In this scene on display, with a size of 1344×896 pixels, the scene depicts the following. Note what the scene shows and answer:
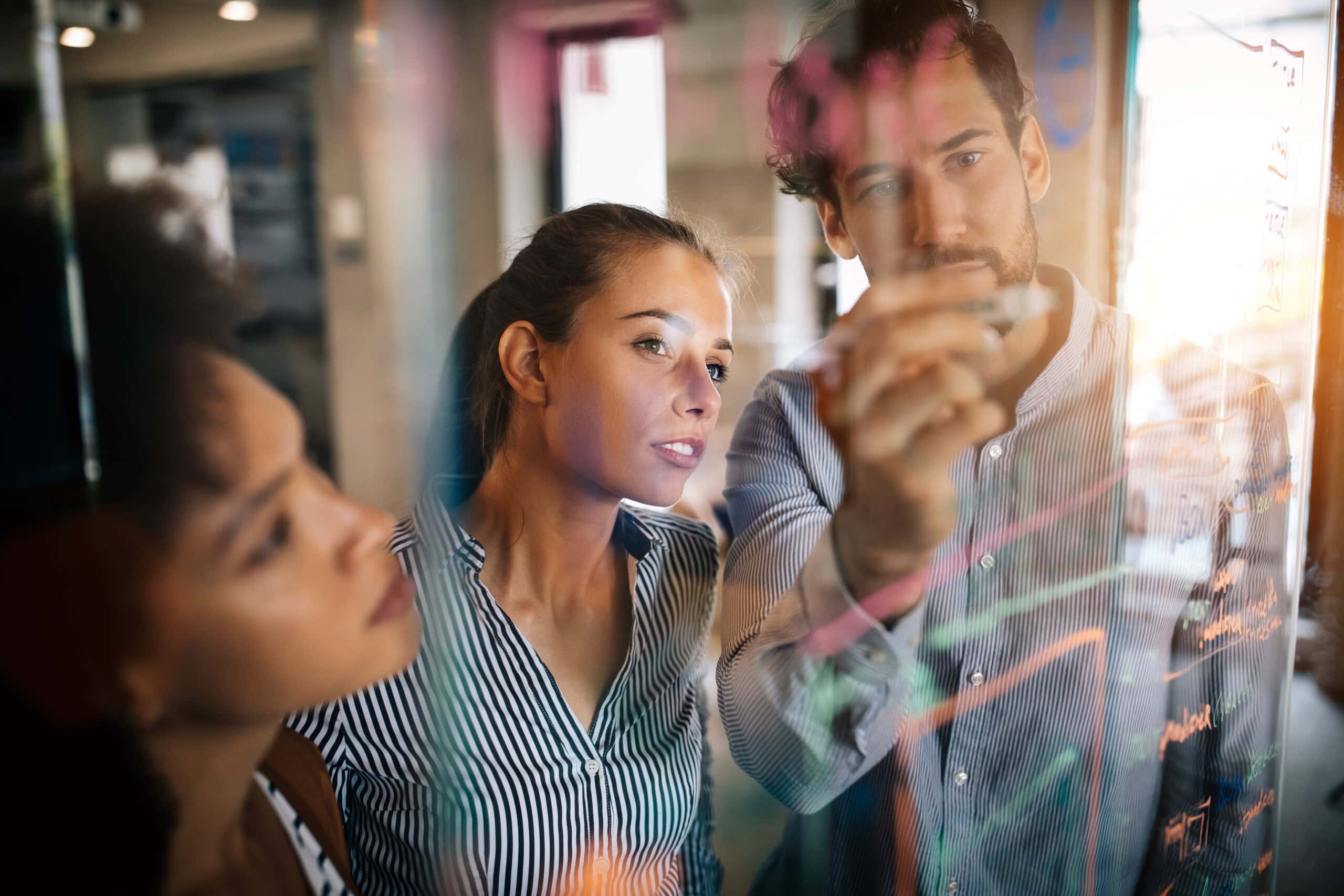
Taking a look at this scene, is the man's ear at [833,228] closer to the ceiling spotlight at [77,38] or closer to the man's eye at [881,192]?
the man's eye at [881,192]

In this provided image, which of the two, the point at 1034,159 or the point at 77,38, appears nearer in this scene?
the point at 77,38

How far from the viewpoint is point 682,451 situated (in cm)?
53

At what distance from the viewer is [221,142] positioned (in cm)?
37

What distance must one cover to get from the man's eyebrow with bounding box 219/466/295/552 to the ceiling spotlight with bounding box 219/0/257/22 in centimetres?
21

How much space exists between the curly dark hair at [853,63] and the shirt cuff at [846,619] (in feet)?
0.86

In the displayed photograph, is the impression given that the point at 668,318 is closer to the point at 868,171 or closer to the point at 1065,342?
the point at 868,171

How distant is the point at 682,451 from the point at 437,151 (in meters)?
0.24

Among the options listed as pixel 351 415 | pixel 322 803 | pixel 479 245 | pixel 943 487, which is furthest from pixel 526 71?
pixel 322 803

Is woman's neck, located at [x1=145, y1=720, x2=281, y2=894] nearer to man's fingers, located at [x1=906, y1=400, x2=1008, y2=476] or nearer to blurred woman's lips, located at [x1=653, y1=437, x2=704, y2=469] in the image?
blurred woman's lips, located at [x1=653, y1=437, x2=704, y2=469]

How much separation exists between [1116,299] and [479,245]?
0.53 m

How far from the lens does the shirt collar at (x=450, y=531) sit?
45 centimetres

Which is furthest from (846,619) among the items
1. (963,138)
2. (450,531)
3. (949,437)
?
(963,138)

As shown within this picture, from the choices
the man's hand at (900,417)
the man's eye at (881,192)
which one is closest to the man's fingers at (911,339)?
the man's hand at (900,417)

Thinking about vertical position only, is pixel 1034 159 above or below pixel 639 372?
above
